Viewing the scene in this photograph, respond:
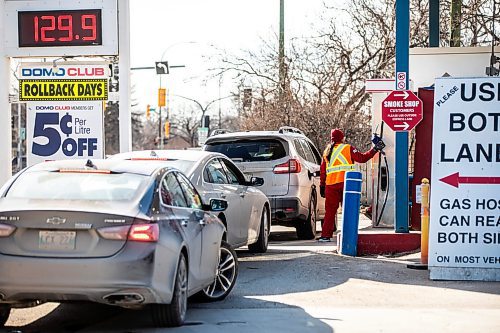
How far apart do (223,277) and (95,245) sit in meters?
2.65

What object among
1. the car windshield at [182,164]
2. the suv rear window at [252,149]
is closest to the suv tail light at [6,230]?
the car windshield at [182,164]

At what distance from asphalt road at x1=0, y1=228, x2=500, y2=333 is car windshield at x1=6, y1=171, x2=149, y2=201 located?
1206 mm

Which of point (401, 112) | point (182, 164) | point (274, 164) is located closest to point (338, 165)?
point (274, 164)

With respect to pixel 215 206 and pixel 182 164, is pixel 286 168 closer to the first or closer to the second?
pixel 182 164

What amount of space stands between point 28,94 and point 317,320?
8.76m

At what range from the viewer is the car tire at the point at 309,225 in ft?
54.7

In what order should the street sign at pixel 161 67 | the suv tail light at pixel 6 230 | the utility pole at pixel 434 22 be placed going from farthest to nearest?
the street sign at pixel 161 67 → the utility pole at pixel 434 22 → the suv tail light at pixel 6 230

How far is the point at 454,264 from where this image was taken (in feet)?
36.0

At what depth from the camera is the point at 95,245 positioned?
7.42 m

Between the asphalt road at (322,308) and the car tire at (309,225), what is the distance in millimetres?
4353

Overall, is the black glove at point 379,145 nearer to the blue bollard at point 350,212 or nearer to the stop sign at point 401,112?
the stop sign at point 401,112

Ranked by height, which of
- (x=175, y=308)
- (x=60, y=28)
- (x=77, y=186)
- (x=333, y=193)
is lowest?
(x=175, y=308)

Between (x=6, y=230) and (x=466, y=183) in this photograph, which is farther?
(x=466, y=183)

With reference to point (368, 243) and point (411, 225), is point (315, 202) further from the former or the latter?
point (368, 243)
